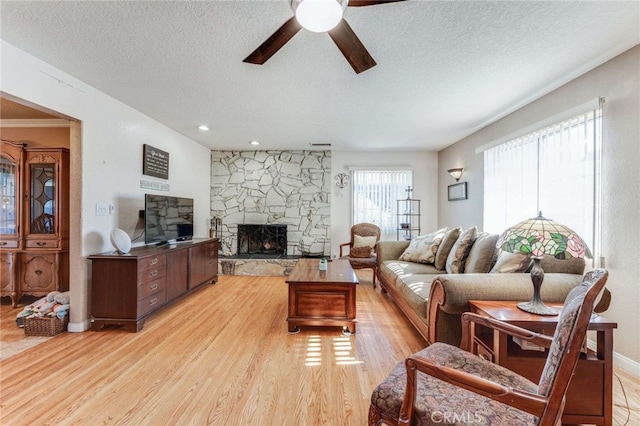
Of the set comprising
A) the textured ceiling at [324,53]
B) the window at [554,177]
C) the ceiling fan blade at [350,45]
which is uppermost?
the textured ceiling at [324,53]

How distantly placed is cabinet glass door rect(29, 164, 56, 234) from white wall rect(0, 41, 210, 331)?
0.88 metres

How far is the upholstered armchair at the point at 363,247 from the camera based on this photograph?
14.5 ft

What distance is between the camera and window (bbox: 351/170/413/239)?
5.80m

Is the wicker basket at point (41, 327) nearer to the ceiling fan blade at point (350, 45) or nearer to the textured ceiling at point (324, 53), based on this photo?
the textured ceiling at point (324, 53)

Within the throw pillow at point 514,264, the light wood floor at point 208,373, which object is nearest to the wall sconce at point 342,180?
the light wood floor at point 208,373

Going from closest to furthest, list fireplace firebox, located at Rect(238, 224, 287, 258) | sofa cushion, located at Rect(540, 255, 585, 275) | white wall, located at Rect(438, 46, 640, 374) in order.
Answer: white wall, located at Rect(438, 46, 640, 374)
sofa cushion, located at Rect(540, 255, 585, 275)
fireplace firebox, located at Rect(238, 224, 287, 258)

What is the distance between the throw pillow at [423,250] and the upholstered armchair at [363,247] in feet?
2.02

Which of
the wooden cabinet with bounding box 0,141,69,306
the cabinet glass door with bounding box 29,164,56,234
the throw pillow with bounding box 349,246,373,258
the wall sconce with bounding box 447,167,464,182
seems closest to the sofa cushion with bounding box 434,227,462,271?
the throw pillow with bounding box 349,246,373,258

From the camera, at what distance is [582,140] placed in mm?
2521

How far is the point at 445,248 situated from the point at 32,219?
5.00m

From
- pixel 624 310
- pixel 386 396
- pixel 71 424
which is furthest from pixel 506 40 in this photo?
pixel 71 424

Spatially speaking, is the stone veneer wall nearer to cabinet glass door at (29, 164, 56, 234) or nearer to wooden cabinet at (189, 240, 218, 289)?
wooden cabinet at (189, 240, 218, 289)

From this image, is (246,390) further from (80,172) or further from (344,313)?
(80,172)

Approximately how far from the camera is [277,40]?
168 centimetres
